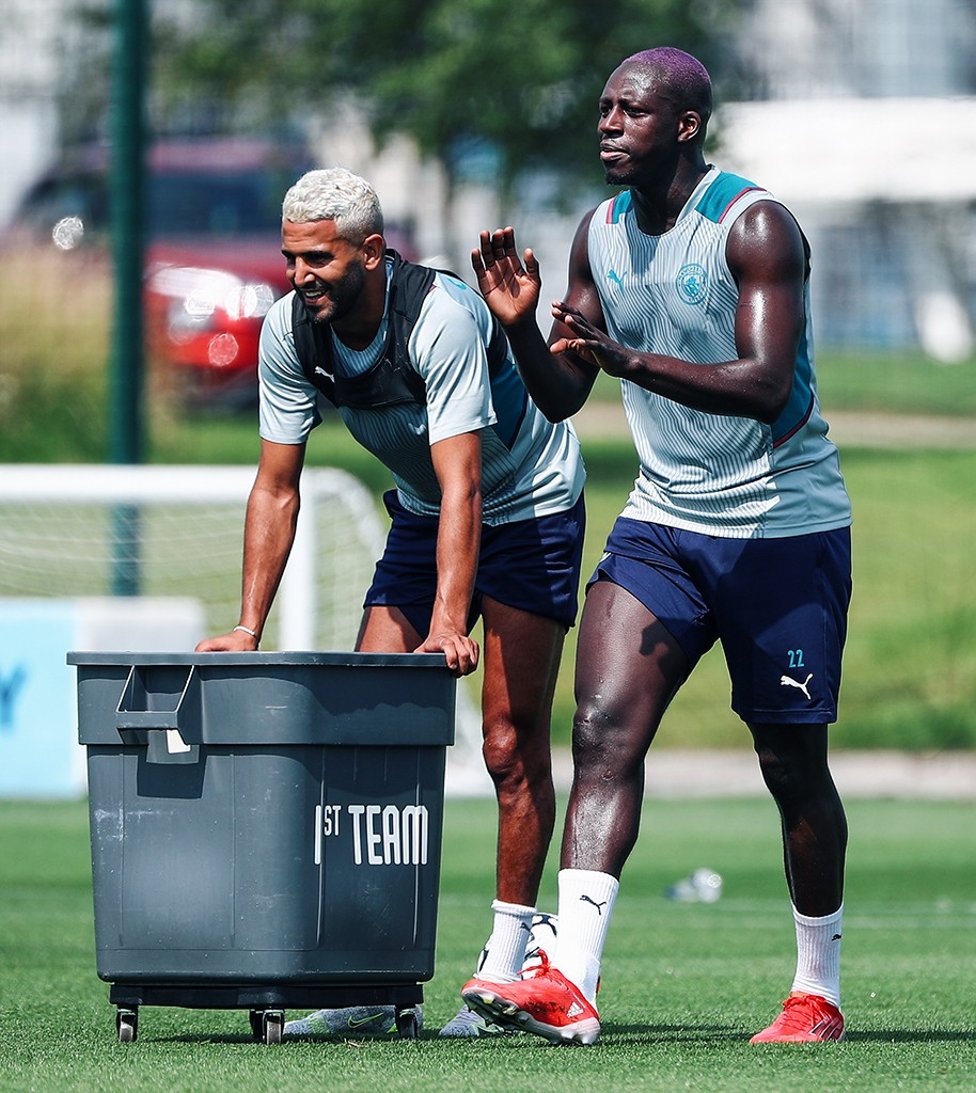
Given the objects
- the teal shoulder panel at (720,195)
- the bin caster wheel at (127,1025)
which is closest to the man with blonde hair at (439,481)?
the bin caster wheel at (127,1025)

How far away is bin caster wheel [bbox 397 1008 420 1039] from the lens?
569 cm

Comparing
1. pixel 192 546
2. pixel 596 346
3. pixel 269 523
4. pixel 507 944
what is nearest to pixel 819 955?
pixel 507 944

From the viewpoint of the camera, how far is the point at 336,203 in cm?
566

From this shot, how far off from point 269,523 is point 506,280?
0.95 meters

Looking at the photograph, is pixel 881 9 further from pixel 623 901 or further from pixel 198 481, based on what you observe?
pixel 623 901

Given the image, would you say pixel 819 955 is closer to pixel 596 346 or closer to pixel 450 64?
pixel 596 346

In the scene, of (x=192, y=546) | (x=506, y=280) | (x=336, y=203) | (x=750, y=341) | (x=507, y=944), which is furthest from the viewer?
(x=192, y=546)

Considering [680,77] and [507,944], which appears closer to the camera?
[680,77]

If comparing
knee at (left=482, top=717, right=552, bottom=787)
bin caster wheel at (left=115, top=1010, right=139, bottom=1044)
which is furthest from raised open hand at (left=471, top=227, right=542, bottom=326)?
bin caster wheel at (left=115, top=1010, right=139, bottom=1044)

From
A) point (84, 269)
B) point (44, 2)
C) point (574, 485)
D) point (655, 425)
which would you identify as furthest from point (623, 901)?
point (44, 2)

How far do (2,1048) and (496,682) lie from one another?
1478 millimetres

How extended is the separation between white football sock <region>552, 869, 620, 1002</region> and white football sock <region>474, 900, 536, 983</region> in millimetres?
520

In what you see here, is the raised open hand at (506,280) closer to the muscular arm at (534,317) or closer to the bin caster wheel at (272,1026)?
the muscular arm at (534,317)

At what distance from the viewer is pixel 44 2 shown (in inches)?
986
